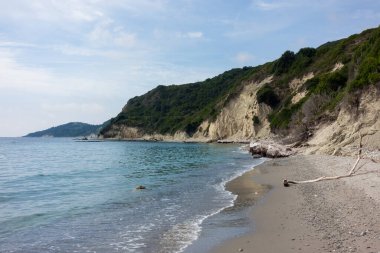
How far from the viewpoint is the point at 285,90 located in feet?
254

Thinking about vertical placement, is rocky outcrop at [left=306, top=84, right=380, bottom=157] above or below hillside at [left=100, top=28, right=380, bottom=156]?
below

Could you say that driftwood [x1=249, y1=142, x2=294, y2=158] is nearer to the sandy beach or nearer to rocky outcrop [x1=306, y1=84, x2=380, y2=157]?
rocky outcrop [x1=306, y1=84, x2=380, y2=157]

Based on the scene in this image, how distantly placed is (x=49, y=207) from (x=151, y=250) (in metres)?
7.81

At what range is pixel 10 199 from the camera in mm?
17391

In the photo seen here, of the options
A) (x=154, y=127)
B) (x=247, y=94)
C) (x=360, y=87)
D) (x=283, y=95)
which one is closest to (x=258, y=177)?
(x=360, y=87)

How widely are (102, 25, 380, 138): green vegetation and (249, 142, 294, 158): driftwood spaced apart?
488 cm

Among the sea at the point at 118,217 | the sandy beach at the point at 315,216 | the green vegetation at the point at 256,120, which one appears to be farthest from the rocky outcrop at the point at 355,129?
the green vegetation at the point at 256,120

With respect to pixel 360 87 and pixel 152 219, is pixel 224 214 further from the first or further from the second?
pixel 360 87

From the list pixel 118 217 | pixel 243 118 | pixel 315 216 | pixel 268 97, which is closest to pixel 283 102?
pixel 268 97

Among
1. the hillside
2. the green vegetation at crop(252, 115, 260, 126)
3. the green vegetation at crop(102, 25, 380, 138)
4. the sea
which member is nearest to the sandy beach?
the sea

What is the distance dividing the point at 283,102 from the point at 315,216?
6315 centimetres

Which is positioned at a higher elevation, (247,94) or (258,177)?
(247,94)

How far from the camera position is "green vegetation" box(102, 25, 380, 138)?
3877 cm

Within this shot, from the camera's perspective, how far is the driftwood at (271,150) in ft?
116
